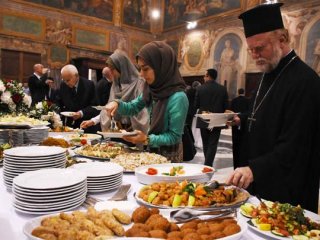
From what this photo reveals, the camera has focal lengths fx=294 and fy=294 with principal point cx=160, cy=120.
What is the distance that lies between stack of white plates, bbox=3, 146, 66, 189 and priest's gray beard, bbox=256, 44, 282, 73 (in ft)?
4.75

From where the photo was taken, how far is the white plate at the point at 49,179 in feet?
3.97

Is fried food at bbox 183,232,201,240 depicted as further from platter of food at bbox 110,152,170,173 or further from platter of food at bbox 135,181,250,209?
platter of food at bbox 110,152,170,173

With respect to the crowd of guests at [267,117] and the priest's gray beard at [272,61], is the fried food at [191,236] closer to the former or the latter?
the crowd of guests at [267,117]

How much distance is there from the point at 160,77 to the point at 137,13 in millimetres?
15428

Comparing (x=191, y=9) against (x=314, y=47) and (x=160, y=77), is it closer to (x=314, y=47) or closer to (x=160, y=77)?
(x=314, y=47)

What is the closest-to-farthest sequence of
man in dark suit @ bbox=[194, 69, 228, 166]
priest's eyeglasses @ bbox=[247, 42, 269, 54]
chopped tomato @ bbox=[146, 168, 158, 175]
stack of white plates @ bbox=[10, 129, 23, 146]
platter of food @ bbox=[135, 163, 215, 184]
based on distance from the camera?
platter of food @ bbox=[135, 163, 215, 184]
chopped tomato @ bbox=[146, 168, 158, 175]
priest's eyeglasses @ bbox=[247, 42, 269, 54]
stack of white plates @ bbox=[10, 129, 23, 146]
man in dark suit @ bbox=[194, 69, 228, 166]

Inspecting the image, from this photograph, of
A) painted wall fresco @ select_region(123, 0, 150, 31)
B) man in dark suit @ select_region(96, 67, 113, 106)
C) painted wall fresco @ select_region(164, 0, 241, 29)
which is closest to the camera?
man in dark suit @ select_region(96, 67, 113, 106)

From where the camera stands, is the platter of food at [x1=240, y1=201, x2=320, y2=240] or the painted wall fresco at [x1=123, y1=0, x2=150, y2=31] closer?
the platter of food at [x1=240, y1=201, x2=320, y2=240]

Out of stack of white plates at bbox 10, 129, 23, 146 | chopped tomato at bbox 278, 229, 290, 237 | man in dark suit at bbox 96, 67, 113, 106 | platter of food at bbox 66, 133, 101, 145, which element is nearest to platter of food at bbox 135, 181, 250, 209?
chopped tomato at bbox 278, 229, 290, 237

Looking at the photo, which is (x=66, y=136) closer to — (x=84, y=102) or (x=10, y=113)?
(x=10, y=113)

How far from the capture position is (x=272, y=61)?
203 centimetres

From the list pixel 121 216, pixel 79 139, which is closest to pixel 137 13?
pixel 79 139

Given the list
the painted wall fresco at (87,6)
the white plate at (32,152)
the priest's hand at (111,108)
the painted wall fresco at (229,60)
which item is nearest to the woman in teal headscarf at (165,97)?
the priest's hand at (111,108)

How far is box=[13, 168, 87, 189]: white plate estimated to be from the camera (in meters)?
1.21
